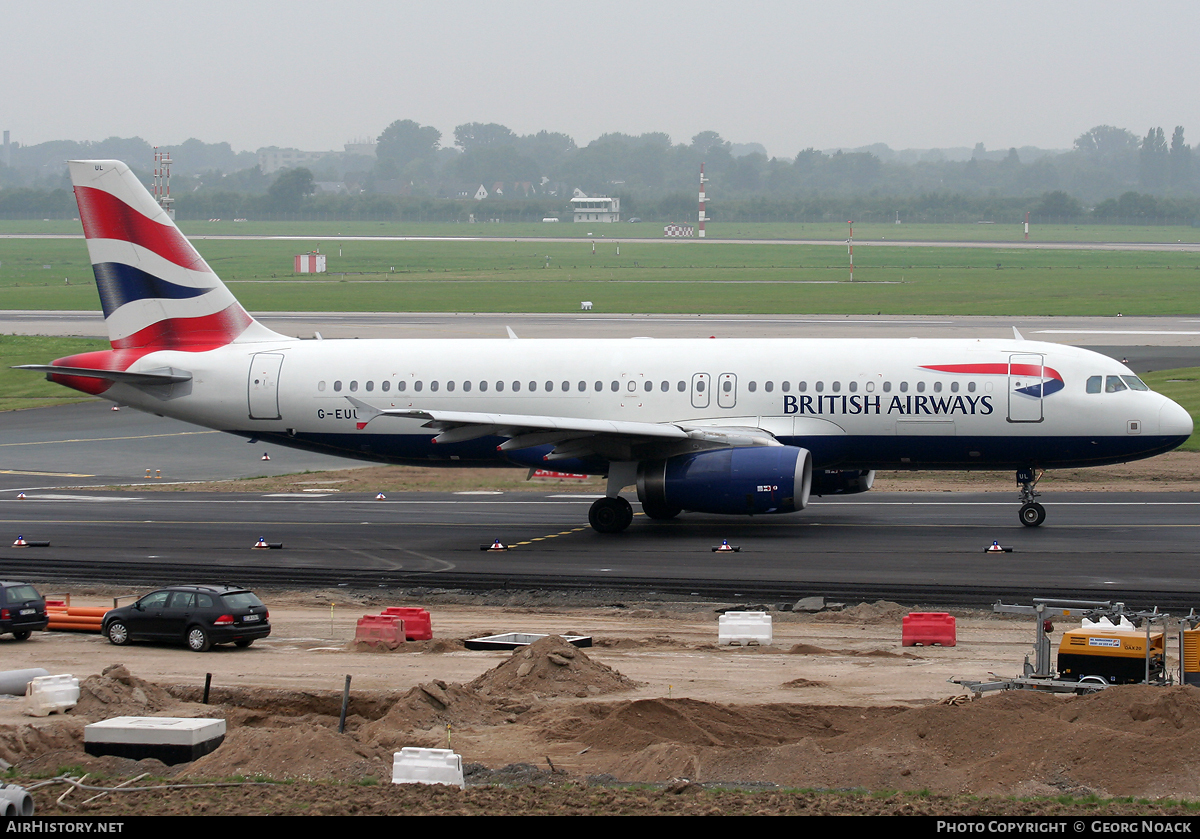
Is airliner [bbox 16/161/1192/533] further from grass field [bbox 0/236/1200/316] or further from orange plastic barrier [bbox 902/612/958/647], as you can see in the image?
grass field [bbox 0/236/1200/316]

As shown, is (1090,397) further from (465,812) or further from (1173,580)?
(465,812)

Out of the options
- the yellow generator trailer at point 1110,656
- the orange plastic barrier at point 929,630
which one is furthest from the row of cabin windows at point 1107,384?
the yellow generator trailer at point 1110,656

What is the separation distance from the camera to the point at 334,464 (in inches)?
2101

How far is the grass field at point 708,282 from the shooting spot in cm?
10888

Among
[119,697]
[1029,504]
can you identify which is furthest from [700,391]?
[119,697]

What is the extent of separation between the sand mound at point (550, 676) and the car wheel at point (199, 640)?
246 inches

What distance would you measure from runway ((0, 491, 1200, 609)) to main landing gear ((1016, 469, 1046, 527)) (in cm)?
43

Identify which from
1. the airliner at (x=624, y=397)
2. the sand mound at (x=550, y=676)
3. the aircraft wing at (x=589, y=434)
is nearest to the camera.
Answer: the sand mound at (x=550, y=676)

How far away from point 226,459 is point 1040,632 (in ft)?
129

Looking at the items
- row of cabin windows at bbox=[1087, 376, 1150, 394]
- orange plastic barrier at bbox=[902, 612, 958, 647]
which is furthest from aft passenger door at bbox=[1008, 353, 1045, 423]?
orange plastic barrier at bbox=[902, 612, 958, 647]

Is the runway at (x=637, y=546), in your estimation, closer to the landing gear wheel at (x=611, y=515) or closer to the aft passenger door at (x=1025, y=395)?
the landing gear wheel at (x=611, y=515)

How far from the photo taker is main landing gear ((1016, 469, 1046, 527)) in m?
36.4

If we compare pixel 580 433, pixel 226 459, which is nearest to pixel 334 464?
pixel 226 459

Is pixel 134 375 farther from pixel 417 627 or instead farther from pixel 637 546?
pixel 417 627
